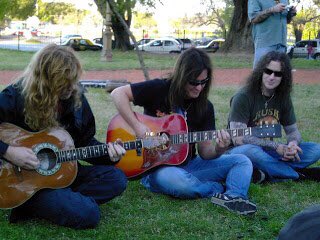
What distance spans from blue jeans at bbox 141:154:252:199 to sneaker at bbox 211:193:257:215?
3.1 inches

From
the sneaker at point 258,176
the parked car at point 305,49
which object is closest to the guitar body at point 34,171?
the sneaker at point 258,176

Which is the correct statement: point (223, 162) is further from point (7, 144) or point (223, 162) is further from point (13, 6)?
point (13, 6)

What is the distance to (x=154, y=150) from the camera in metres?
4.09

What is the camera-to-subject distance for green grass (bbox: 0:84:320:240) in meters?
3.41

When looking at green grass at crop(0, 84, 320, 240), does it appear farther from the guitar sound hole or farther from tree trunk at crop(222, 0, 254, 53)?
tree trunk at crop(222, 0, 254, 53)

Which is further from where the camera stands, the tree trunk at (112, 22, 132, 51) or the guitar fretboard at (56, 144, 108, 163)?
the tree trunk at (112, 22, 132, 51)

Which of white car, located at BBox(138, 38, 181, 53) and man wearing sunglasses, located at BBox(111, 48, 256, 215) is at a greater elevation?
white car, located at BBox(138, 38, 181, 53)

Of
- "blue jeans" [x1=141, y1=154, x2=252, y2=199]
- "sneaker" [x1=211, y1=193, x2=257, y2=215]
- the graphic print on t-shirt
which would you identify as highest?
the graphic print on t-shirt

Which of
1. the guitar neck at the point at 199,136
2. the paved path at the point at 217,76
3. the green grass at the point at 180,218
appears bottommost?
the green grass at the point at 180,218

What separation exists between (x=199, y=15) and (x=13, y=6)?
25345mm

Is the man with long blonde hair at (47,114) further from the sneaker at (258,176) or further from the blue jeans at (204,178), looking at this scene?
the sneaker at (258,176)

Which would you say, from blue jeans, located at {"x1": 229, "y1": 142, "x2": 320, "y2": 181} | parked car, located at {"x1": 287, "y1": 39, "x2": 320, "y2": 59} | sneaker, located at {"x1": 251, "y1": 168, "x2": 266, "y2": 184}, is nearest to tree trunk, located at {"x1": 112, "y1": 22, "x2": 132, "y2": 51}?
parked car, located at {"x1": 287, "y1": 39, "x2": 320, "y2": 59}

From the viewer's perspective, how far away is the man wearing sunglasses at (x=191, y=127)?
4027 millimetres

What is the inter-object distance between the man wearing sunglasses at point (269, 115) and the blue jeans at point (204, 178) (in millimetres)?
290
